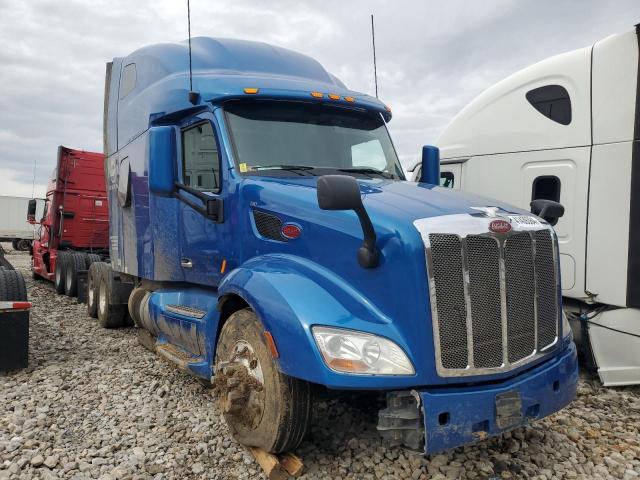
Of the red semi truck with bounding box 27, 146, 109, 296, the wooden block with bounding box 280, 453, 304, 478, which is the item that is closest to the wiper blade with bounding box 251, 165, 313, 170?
the wooden block with bounding box 280, 453, 304, 478

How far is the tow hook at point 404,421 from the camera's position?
8.99ft

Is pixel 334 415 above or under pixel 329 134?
under

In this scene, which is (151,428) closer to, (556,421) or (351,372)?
(351,372)

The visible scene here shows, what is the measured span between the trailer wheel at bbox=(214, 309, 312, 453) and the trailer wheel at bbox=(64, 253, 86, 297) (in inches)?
344

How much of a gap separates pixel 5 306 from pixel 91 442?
234 centimetres

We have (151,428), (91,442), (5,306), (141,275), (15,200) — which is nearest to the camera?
(91,442)

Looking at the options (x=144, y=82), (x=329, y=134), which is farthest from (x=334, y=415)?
(x=144, y=82)

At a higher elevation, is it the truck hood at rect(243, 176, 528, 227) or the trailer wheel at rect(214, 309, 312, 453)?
the truck hood at rect(243, 176, 528, 227)

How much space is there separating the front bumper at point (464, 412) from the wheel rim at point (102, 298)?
6217 millimetres

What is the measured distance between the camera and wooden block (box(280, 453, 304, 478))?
3219 mm

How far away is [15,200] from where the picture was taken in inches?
1268

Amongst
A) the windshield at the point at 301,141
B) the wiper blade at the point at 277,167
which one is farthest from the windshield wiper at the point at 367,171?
the wiper blade at the point at 277,167

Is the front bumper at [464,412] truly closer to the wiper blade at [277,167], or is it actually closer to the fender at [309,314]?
the fender at [309,314]

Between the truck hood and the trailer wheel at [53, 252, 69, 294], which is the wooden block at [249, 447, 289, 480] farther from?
the trailer wheel at [53, 252, 69, 294]
